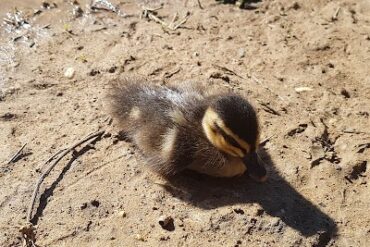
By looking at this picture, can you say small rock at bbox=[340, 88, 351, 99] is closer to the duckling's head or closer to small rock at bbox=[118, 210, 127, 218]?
the duckling's head

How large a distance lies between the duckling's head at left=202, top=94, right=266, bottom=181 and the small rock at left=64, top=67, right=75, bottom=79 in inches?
70.8

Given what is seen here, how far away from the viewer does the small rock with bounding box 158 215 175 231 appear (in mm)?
4738

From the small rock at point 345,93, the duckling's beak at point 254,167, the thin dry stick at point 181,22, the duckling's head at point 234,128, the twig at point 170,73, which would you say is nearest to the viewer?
the duckling's head at point 234,128

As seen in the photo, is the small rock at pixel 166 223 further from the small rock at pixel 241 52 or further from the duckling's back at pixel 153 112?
the small rock at pixel 241 52

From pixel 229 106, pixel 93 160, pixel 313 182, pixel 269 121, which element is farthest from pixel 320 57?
pixel 93 160

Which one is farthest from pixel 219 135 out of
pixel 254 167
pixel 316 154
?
pixel 316 154

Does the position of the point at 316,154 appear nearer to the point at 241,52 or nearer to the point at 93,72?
the point at 241,52

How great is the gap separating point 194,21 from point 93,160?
→ 2480mm

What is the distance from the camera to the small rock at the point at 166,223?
4.74m

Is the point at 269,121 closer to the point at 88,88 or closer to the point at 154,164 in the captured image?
the point at 154,164

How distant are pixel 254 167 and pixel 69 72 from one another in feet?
7.55

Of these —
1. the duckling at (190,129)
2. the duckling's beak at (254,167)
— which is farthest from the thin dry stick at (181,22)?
the duckling's beak at (254,167)

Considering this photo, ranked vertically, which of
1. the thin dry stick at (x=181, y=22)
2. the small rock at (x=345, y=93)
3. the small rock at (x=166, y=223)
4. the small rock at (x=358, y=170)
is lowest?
the small rock at (x=358, y=170)

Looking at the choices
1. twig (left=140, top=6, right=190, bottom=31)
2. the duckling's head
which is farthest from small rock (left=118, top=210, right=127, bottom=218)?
twig (left=140, top=6, right=190, bottom=31)
